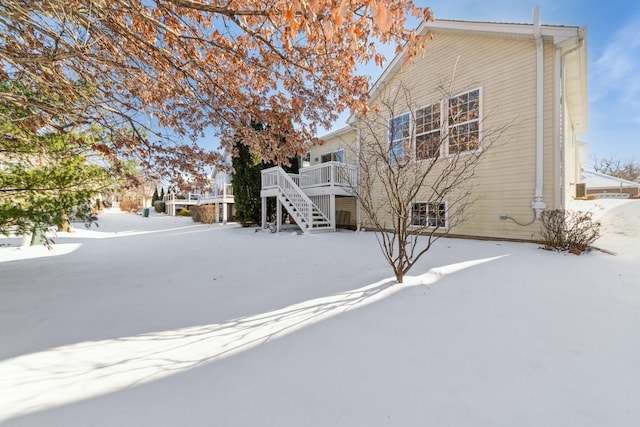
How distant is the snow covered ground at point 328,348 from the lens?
1.53 metres

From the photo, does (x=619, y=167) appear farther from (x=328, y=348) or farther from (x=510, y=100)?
(x=328, y=348)

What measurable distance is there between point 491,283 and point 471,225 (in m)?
4.90

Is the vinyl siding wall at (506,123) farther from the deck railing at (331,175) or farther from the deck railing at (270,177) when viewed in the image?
the deck railing at (270,177)

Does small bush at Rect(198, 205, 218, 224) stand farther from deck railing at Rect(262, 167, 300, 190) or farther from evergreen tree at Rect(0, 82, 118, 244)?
evergreen tree at Rect(0, 82, 118, 244)

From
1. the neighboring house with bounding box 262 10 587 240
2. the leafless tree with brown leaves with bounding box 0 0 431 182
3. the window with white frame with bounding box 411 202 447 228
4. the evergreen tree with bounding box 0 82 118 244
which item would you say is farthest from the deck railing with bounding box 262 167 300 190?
the evergreen tree with bounding box 0 82 118 244

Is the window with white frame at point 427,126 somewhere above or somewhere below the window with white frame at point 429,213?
above

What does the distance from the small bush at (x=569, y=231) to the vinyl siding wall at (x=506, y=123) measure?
0.65 metres

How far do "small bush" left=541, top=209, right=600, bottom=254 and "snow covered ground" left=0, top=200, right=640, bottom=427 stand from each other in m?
1.08

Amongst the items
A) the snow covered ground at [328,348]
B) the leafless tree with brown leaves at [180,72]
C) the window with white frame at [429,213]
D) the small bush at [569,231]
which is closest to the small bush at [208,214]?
the snow covered ground at [328,348]

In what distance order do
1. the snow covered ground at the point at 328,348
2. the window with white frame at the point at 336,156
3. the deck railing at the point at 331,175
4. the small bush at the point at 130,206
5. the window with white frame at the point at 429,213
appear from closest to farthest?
the snow covered ground at the point at 328,348 → the window with white frame at the point at 429,213 → the deck railing at the point at 331,175 → the window with white frame at the point at 336,156 → the small bush at the point at 130,206

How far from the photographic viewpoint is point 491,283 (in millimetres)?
3543

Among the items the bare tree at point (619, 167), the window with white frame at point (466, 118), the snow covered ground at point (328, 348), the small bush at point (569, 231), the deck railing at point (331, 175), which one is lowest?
the snow covered ground at point (328, 348)

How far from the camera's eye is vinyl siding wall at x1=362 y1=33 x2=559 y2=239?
657cm

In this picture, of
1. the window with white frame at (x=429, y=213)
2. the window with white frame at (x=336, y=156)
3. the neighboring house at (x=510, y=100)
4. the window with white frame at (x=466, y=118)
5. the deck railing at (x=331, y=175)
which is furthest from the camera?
the window with white frame at (x=336, y=156)
